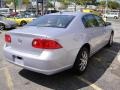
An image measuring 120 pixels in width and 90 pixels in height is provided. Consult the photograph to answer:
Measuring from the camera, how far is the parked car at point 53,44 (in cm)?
451

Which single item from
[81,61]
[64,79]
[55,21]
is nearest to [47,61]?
[64,79]

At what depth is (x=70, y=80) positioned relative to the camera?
17.3ft

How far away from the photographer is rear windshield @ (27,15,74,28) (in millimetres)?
5469

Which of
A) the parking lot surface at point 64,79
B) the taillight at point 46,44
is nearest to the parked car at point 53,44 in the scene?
the taillight at point 46,44

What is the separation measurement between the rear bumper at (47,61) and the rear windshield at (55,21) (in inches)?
37.8

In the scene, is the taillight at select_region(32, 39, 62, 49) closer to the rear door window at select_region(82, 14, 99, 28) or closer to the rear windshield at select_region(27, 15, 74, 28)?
the rear windshield at select_region(27, 15, 74, 28)

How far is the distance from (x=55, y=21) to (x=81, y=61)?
124cm

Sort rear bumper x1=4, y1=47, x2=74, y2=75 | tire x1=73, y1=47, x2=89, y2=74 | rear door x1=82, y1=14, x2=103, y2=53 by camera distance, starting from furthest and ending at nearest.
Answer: rear door x1=82, y1=14, x2=103, y2=53 → tire x1=73, y1=47, x2=89, y2=74 → rear bumper x1=4, y1=47, x2=74, y2=75

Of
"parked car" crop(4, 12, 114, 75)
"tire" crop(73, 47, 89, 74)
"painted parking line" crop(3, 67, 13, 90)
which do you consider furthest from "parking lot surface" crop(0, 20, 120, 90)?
"parked car" crop(4, 12, 114, 75)

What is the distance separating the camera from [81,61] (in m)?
5.52

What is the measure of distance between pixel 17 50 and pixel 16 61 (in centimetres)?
25

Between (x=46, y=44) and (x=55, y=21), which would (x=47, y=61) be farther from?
(x=55, y=21)

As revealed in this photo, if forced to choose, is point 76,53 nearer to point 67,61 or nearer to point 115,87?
point 67,61

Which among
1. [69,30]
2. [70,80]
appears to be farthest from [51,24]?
[70,80]
